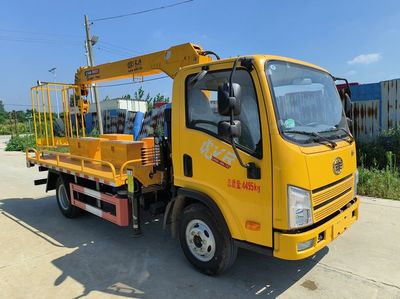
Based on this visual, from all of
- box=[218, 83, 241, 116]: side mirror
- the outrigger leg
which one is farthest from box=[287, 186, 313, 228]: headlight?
the outrigger leg

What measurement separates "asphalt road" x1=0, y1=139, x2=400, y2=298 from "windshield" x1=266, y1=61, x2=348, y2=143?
1589 millimetres

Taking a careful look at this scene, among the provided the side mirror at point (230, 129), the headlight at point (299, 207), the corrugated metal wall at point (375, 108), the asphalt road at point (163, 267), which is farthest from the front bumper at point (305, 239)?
the corrugated metal wall at point (375, 108)

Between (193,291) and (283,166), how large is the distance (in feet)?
5.40

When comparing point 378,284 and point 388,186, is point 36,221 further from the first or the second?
point 388,186

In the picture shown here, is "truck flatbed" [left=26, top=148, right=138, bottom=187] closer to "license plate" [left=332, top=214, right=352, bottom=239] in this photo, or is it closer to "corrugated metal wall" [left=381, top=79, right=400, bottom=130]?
"license plate" [left=332, top=214, right=352, bottom=239]

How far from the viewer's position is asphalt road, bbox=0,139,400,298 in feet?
11.7

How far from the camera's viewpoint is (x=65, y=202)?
639 centimetres

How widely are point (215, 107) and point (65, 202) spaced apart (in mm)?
4146

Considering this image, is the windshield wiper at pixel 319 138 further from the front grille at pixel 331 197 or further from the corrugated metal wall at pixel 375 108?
the corrugated metal wall at pixel 375 108

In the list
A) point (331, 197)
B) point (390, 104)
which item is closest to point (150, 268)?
point (331, 197)

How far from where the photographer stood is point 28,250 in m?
4.86

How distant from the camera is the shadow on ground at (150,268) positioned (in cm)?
360

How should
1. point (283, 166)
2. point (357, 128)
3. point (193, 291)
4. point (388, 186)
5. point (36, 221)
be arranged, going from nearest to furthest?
point (283, 166)
point (193, 291)
point (36, 221)
point (388, 186)
point (357, 128)

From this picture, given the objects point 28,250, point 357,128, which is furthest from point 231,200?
point 357,128
